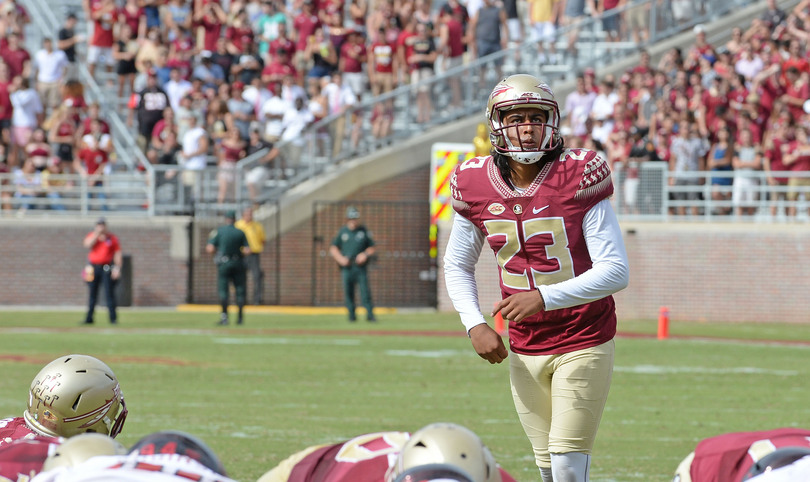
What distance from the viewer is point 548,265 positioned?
531 cm

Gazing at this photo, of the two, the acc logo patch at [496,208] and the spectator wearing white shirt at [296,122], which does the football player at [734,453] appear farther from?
the spectator wearing white shirt at [296,122]

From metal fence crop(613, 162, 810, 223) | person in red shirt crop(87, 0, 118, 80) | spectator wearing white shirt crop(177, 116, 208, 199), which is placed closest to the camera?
metal fence crop(613, 162, 810, 223)

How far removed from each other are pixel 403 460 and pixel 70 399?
2.26 m

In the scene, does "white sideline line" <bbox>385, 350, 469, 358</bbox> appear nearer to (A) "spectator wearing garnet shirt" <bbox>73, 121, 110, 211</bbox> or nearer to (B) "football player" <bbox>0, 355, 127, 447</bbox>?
(A) "spectator wearing garnet shirt" <bbox>73, 121, 110, 211</bbox>

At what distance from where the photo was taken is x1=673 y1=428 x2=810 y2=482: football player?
3371 millimetres

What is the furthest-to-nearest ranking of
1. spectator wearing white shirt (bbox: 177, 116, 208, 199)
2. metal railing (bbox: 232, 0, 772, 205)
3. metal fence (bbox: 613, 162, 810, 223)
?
1. metal railing (bbox: 232, 0, 772, 205)
2. spectator wearing white shirt (bbox: 177, 116, 208, 199)
3. metal fence (bbox: 613, 162, 810, 223)

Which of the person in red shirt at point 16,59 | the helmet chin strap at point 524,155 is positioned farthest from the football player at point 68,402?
the person in red shirt at point 16,59

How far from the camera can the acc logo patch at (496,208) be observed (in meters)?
5.32

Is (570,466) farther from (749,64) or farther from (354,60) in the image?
(354,60)

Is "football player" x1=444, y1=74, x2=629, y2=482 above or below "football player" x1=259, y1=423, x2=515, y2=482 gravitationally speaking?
above

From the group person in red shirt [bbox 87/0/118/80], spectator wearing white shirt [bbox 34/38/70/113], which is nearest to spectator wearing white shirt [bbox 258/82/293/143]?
person in red shirt [bbox 87/0/118/80]

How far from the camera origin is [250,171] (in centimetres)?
2289

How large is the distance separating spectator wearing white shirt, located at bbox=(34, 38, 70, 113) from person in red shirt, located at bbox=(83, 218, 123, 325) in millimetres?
6121

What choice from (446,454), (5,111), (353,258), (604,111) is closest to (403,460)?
(446,454)
